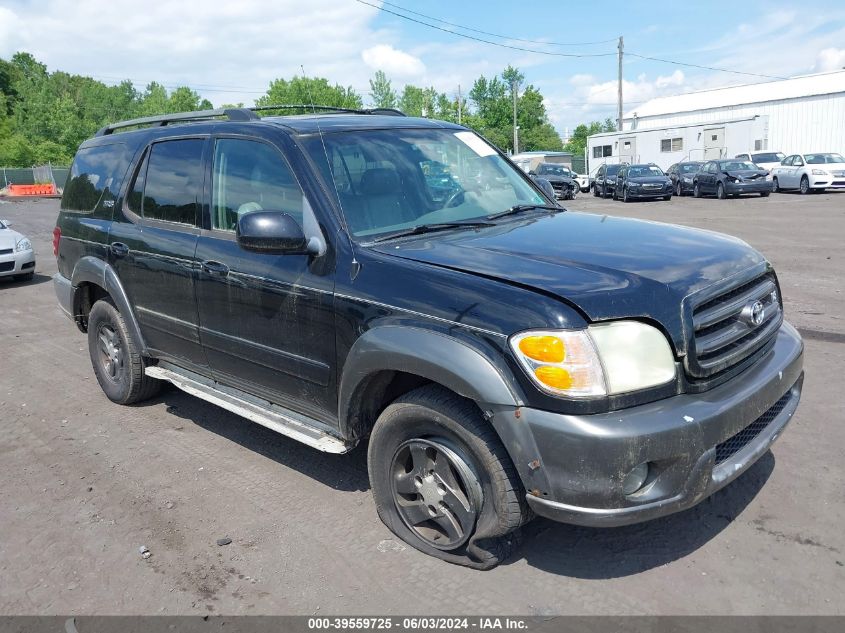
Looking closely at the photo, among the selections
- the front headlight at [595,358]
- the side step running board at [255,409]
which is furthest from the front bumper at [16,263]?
the front headlight at [595,358]

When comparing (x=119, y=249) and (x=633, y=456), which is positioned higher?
(x=119, y=249)

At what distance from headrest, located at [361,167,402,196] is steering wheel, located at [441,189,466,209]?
27 cm

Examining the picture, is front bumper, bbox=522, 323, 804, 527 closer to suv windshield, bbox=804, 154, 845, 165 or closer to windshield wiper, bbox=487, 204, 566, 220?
windshield wiper, bbox=487, 204, 566, 220

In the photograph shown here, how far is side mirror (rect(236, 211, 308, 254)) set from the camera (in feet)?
11.5

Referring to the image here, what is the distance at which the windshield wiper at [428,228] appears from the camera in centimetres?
363

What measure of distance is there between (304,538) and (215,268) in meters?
1.58

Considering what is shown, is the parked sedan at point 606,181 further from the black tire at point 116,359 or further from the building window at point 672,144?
the black tire at point 116,359

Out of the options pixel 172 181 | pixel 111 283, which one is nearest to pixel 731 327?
pixel 172 181

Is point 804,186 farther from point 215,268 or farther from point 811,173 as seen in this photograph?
point 215,268

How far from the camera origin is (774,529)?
11.3 ft

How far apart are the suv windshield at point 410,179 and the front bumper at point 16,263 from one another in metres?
9.48

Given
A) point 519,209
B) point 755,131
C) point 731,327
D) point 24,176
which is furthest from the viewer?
point 24,176

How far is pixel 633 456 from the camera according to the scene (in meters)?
2.70

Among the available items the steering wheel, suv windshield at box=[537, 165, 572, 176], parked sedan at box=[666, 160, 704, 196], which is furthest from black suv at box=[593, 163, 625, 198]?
the steering wheel
